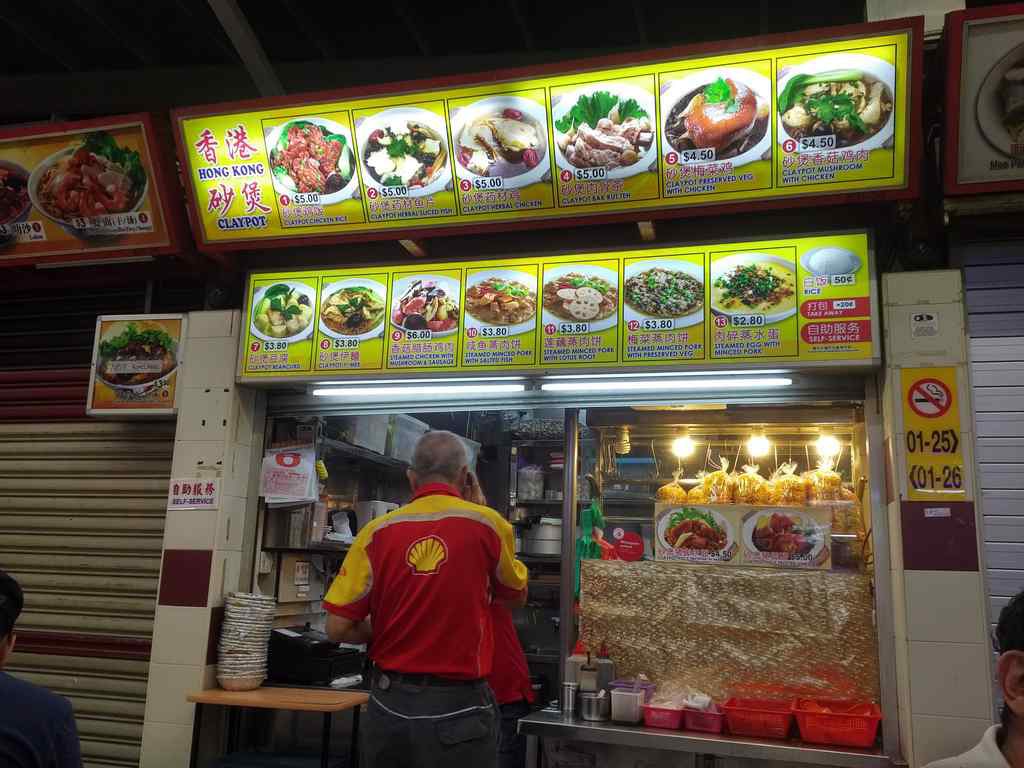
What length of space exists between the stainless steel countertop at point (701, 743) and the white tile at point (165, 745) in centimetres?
202

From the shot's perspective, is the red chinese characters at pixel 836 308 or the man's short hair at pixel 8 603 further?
the red chinese characters at pixel 836 308

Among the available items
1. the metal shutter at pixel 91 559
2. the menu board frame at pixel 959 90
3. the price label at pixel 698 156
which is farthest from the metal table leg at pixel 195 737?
the menu board frame at pixel 959 90

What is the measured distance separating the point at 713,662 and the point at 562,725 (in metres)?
0.90

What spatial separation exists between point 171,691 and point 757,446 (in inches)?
146

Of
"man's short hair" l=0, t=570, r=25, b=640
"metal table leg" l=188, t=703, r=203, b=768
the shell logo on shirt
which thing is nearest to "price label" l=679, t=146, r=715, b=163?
the shell logo on shirt

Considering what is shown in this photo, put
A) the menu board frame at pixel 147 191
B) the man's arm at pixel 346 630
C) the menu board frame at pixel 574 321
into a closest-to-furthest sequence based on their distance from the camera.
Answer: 1. the man's arm at pixel 346 630
2. the menu board frame at pixel 574 321
3. the menu board frame at pixel 147 191

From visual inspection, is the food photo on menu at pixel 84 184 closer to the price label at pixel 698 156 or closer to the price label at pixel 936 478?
the price label at pixel 698 156

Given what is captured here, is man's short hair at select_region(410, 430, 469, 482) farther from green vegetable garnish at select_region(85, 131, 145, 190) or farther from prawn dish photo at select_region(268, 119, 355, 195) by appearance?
green vegetable garnish at select_region(85, 131, 145, 190)

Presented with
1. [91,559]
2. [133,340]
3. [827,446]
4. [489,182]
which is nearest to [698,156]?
[489,182]

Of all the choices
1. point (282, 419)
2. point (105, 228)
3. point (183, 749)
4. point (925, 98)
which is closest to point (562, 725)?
point (183, 749)

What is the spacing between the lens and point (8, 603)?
2035 mm

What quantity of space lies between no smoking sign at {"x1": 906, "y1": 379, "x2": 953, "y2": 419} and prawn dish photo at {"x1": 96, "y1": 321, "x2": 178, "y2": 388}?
4.31 meters

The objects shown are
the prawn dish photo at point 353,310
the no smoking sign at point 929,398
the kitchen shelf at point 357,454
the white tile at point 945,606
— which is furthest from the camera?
the kitchen shelf at point 357,454

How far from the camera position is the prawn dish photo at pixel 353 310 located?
4922 mm
